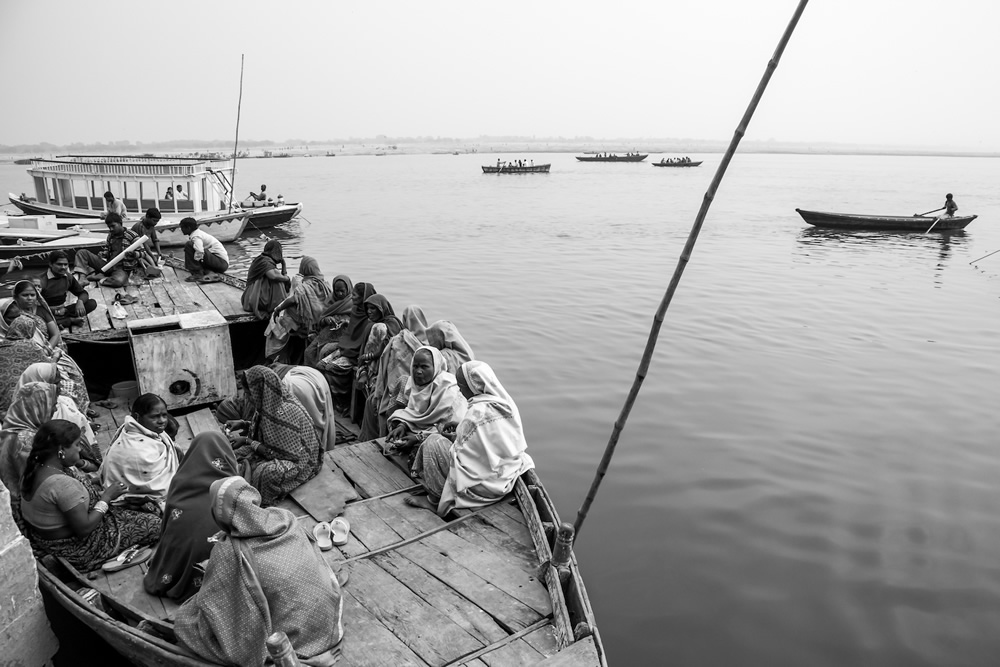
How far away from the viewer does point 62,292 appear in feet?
23.9

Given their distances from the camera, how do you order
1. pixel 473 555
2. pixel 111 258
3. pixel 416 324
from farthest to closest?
pixel 111 258
pixel 416 324
pixel 473 555

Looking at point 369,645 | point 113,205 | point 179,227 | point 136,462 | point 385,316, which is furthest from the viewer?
point 179,227

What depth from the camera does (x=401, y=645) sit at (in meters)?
2.96

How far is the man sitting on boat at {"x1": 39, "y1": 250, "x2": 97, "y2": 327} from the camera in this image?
23.6 feet

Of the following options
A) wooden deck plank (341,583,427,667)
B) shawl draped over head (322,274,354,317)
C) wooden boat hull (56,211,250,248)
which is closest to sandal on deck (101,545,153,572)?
wooden deck plank (341,583,427,667)

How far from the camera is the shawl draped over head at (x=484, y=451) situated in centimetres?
400

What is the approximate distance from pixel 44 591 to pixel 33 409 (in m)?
1.14

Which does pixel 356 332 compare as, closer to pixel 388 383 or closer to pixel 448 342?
pixel 388 383

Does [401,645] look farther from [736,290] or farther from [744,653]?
[736,290]

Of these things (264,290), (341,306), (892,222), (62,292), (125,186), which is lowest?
(62,292)

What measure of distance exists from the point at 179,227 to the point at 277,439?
15.2 metres

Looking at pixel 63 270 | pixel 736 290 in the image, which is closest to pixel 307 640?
pixel 63 270

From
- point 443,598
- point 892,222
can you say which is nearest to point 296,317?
point 443,598

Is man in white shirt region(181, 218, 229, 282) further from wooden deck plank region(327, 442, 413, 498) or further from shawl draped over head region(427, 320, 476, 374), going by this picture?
wooden deck plank region(327, 442, 413, 498)
